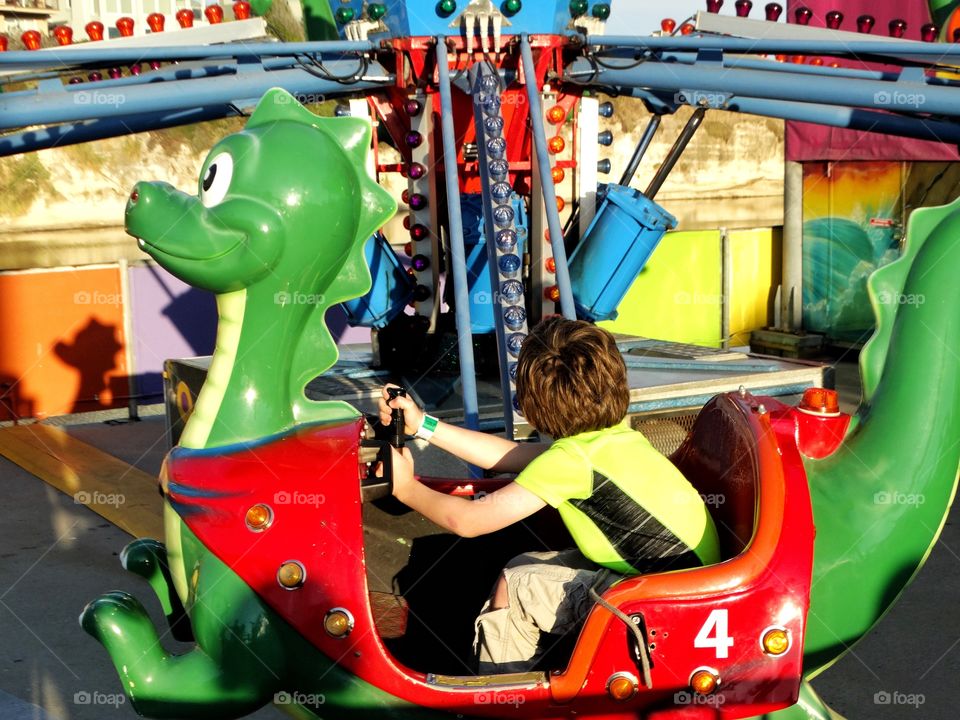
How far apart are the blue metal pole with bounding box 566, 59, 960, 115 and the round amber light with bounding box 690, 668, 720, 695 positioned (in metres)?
3.14

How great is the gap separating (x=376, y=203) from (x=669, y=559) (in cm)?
115

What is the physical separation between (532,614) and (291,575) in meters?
0.54

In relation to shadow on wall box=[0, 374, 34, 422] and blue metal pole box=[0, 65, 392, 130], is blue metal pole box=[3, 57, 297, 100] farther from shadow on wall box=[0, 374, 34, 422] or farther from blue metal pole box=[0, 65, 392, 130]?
shadow on wall box=[0, 374, 34, 422]

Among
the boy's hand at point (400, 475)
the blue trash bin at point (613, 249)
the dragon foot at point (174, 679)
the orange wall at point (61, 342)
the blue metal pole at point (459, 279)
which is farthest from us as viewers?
the orange wall at point (61, 342)

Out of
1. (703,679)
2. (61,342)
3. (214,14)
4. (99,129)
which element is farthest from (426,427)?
(61,342)

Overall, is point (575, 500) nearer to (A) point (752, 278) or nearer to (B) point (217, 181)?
(B) point (217, 181)

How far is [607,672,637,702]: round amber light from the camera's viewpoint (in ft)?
7.88

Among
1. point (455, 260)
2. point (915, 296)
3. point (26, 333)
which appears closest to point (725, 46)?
point (455, 260)

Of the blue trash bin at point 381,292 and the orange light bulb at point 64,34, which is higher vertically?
the orange light bulb at point 64,34

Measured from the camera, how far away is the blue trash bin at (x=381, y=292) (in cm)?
551

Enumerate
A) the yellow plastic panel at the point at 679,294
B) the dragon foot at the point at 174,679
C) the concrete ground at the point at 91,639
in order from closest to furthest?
the dragon foot at the point at 174,679 < the concrete ground at the point at 91,639 < the yellow plastic panel at the point at 679,294

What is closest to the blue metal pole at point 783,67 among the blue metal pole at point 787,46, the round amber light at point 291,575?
the blue metal pole at point 787,46

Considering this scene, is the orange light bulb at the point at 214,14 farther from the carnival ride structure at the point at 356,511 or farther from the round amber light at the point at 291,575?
the round amber light at the point at 291,575

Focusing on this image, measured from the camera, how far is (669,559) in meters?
2.49
